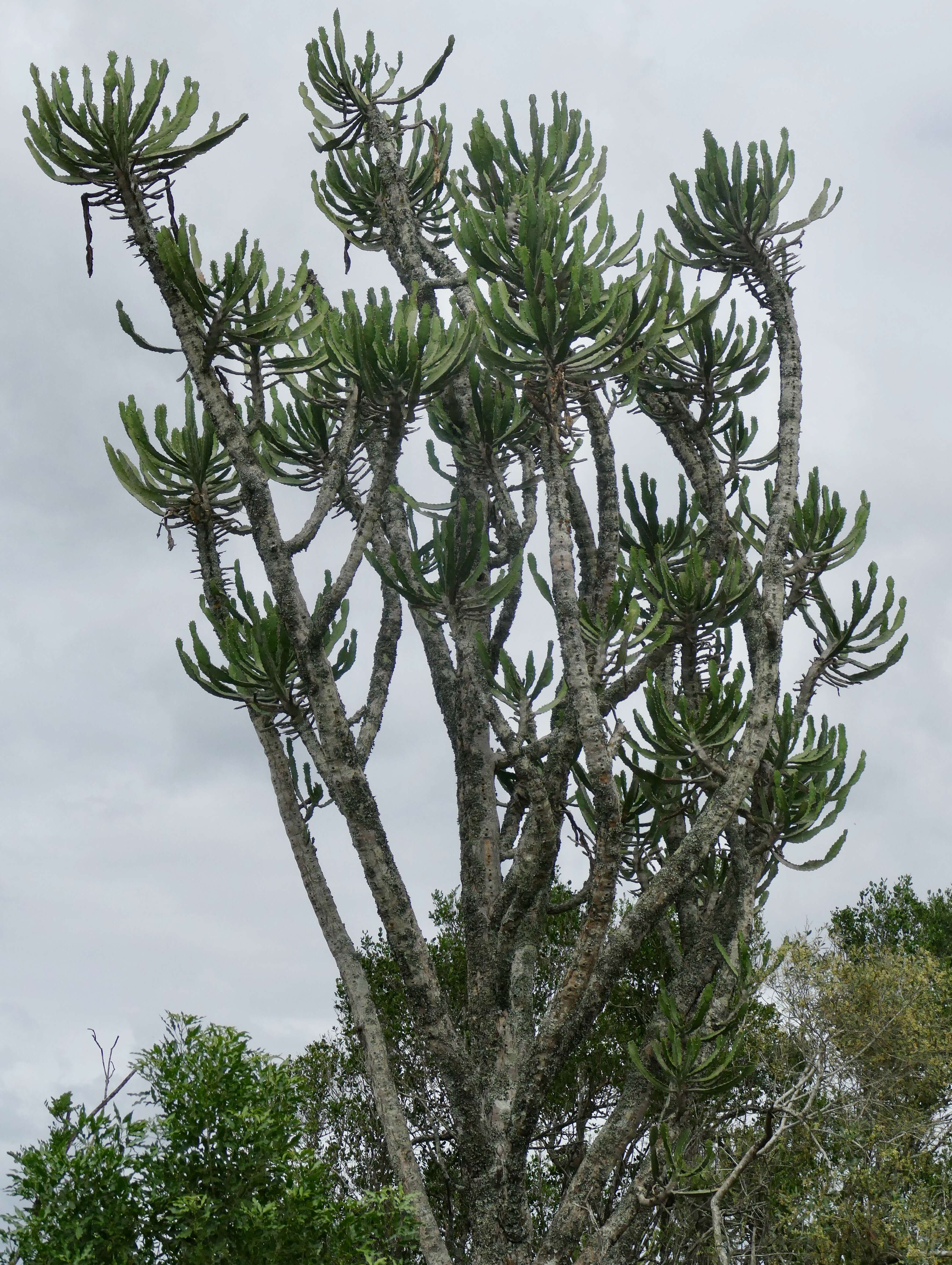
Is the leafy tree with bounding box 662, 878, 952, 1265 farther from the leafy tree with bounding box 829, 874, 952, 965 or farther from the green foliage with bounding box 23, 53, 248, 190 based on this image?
the green foliage with bounding box 23, 53, 248, 190

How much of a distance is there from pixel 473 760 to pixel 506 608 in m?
1.49

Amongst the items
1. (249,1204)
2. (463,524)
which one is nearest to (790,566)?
(463,524)

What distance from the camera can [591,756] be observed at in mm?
8703

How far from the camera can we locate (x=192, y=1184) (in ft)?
24.8

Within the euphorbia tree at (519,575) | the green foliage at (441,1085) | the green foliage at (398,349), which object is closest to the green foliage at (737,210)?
the euphorbia tree at (519,575)

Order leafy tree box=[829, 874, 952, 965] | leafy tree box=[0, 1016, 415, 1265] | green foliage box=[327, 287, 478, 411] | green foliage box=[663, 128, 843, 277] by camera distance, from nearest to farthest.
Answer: leafy tree box=[0, 1016, 415, 1265], green foliage box=[327, 287, 478, 411], green foliage box=[663, 128, 843, 277], leafy tree box=[829, 874, 952, 965]

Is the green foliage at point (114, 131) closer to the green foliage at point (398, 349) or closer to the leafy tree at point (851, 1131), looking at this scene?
the green foliage at point (398, 349)

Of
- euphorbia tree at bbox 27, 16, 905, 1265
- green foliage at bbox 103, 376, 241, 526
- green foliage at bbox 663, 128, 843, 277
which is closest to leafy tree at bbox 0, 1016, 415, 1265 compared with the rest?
euphorbia tree at bbox 27, 16, 905, 1265

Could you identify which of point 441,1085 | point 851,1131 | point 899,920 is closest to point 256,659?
point 441,1085

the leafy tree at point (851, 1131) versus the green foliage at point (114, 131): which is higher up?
the green foliage at point (114, 131)

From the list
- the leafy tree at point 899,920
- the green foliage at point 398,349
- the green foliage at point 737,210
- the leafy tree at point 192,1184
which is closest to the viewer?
the leafy tree at point 192,1184

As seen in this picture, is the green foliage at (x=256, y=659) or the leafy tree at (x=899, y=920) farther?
the leafy tree at (x=899, y=920)

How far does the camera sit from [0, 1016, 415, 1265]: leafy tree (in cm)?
729

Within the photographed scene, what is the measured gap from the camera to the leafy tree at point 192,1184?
7293mm
